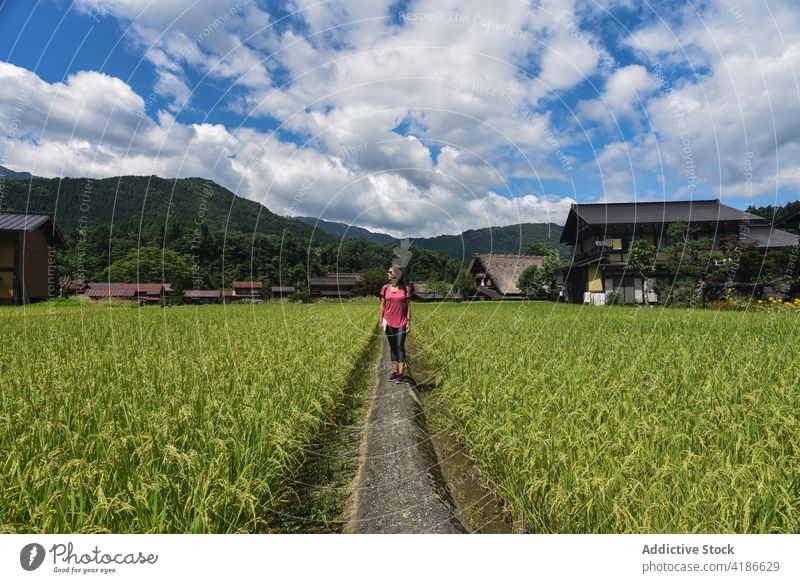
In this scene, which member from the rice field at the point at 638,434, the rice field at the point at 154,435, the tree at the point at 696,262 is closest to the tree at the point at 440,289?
the tree at the point at 696,262

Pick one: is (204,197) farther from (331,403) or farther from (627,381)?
(627,381)

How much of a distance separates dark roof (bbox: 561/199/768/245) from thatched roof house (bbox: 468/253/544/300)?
12.0m

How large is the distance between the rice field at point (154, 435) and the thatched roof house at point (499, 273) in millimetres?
42943

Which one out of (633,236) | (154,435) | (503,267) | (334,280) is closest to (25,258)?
(334,280)

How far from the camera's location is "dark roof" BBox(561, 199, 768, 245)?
101ft

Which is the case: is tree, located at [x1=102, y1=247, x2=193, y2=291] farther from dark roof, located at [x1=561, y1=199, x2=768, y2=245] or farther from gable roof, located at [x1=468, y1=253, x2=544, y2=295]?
dark roof, located at [x1=561, y1=199, x2=768, y2=245]

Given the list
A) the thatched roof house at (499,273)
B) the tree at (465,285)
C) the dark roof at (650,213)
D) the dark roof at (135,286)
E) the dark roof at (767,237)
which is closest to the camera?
the dark roof at (767,237)

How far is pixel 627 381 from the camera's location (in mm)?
5246

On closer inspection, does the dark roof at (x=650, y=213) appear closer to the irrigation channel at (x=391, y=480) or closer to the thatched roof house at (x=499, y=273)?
the thatched roof house at (x=499, y=273)

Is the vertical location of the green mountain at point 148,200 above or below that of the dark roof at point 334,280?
above

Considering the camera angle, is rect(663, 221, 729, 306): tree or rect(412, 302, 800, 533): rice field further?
rect(663, 221, 729, 306): tree

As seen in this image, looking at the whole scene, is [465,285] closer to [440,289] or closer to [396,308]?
[440,289]

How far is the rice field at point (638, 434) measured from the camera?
243 centimetres

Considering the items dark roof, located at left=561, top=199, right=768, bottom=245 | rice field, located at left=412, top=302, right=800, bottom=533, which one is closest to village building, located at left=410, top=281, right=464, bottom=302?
dark roof, located at left=561, top=199, right=768, bottom=245
